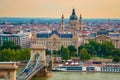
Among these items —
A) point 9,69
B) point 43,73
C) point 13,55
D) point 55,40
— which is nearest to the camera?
point 9,69

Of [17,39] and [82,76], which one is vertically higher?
[17,39]

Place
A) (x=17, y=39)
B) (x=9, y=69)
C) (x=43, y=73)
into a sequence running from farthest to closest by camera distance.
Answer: (x=17, y=39) < (x=43, y=73) < (x=9, y=69)

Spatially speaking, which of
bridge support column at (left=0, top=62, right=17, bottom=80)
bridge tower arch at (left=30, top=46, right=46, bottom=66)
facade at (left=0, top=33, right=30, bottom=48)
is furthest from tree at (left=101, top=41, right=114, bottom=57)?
bridge support column at (left=0, top=62, right=17, bottom=80)

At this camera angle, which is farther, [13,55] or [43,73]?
[13,55]

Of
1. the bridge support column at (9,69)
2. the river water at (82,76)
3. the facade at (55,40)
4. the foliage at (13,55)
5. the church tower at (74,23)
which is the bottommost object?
the river water at (82,76)

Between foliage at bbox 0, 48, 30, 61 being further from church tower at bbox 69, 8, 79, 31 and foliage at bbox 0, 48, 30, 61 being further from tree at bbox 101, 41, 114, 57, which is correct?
church tower at bbox 69, 8, 79, 31

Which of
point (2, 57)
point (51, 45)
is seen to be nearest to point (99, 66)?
point (2, 57)

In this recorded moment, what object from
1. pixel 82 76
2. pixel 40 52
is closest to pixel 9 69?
pixel 82 76

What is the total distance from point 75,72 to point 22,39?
1131cm

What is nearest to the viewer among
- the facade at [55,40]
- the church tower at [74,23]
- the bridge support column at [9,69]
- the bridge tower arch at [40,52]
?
the bridge support column at [9,69]

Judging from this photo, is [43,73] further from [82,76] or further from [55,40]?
[55,40]

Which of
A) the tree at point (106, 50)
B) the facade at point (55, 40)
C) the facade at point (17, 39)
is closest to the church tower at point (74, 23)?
the facade at point (17, 39)

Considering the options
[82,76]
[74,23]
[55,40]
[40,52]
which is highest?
[74,23]

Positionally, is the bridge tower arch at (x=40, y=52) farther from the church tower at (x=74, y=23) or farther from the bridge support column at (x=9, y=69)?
the church tower at (x=74, y=23)
